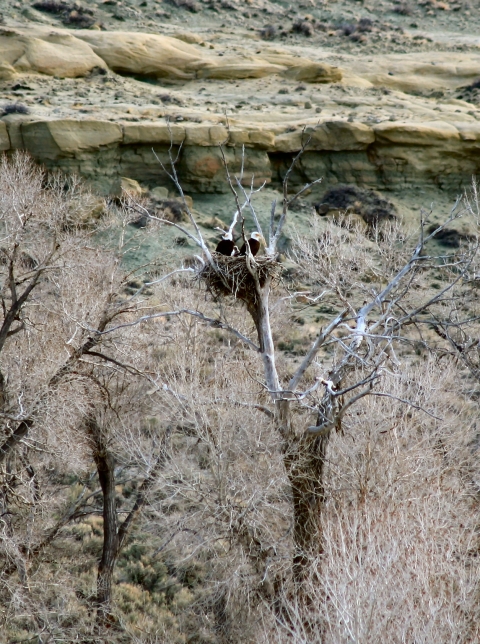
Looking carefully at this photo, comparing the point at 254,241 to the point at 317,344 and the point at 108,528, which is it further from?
the point at 108,528

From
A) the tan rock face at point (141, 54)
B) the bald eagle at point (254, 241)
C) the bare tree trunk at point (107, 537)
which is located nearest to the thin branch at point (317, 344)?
the bald eagle at point (254, 241)

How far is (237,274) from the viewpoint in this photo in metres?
10.1

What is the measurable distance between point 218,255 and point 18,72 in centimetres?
2530

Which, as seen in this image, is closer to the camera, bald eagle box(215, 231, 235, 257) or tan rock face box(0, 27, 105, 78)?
bald eagle box(215, 231, 235, 257)

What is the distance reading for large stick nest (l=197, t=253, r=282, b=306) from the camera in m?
10.0

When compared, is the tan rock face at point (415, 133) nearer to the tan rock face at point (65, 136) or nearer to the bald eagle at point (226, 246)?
the tan rock face at point (65, 136)

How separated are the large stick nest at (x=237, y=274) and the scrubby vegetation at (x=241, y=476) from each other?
4 centimetres

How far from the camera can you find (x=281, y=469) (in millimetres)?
11992

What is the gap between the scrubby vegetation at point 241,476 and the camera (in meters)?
9.48

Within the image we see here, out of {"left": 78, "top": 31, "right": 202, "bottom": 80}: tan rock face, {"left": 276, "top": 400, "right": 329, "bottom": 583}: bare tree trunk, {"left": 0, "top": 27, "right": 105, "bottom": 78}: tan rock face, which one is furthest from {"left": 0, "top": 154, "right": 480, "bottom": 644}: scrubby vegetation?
{"left": 78, "top": 31, "right": 202, "bottom": 80}: tan rock face

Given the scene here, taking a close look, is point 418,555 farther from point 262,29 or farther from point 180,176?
point 262,29

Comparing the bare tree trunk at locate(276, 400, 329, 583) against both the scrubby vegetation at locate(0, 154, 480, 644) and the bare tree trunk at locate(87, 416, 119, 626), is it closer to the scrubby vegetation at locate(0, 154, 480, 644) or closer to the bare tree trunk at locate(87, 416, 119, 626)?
the scrubby vegetation at locate(0, 154, 480, 644)

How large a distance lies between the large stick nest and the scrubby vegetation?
0.14 feet

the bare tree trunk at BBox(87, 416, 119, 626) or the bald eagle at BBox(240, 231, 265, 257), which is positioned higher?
the bald eagle at BBox(240, 231, 265, 257)
